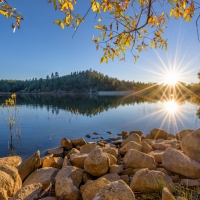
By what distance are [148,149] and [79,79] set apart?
147096mm

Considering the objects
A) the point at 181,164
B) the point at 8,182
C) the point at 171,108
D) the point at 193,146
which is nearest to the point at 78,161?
the point at 8,182

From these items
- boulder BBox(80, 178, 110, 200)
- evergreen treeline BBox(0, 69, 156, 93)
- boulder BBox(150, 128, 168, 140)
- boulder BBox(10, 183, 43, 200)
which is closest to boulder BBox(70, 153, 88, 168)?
boulder BBox(10, 183, 43, 200)

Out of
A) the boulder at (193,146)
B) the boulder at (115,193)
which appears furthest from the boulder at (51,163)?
the boulder at (193,146)

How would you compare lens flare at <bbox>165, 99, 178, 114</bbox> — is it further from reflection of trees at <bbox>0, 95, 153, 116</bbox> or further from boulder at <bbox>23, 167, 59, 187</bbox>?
boulder at <bbox>23, 167, 59, 187</bbox>

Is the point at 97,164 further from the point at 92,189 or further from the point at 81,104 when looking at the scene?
the point at 81,104

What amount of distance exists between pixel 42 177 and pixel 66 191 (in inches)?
64.2

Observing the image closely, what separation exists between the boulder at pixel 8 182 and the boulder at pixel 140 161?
312cm

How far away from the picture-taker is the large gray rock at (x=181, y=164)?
4543 mm

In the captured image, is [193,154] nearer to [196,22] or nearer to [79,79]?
[196,22]

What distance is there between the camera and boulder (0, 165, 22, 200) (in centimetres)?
407

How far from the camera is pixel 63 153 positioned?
9750mm

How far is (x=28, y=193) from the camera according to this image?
4.16m

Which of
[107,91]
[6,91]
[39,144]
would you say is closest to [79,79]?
[107,91]

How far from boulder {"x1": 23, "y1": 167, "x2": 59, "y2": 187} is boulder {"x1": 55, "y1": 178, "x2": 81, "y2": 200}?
102 cm
